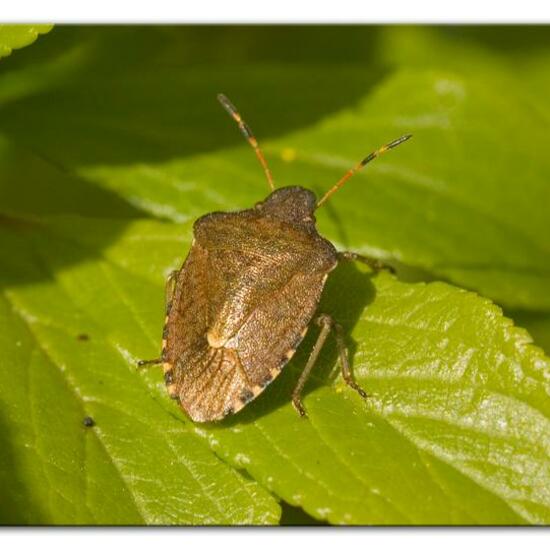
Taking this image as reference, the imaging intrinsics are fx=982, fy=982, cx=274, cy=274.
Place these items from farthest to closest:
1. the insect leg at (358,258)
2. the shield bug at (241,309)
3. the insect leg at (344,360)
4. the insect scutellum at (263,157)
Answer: the insect scutellum at (263,157), the insect leg at (358,258), the shield bug at (241,309), the insect leg at (344,360)

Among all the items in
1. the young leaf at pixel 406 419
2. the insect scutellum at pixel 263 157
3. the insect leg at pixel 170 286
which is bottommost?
the young leaf at pixel 406 419

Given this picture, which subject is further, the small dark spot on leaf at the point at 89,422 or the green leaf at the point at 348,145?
the green leaf at the point at 348,145

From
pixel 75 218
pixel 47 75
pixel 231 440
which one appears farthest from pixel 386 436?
pixel 47 75

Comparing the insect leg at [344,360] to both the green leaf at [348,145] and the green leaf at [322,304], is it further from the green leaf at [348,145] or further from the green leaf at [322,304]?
the green leaf at [348,145]

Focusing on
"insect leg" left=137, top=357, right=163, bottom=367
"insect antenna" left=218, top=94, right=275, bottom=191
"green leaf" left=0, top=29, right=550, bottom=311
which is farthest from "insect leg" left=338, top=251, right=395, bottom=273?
"insect leg" left=137, top=357, right=163, bottom=367

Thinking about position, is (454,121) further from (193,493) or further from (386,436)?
(193,493)

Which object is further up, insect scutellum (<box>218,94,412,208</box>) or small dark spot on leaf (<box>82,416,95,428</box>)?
insect scutellum (<box>218,94,412,208</box>)

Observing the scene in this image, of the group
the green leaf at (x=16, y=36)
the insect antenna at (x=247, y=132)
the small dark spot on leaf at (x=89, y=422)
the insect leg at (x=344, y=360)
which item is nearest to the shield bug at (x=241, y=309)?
the insect leg at (x=344, y=360)

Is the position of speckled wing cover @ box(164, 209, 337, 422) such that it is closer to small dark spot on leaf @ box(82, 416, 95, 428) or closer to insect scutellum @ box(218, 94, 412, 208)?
small dark spot on leaf @ box(82, 416, 95, 428)

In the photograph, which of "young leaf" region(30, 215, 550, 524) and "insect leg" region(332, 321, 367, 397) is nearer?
"young leaf" region(30, 215, 550, 524)
